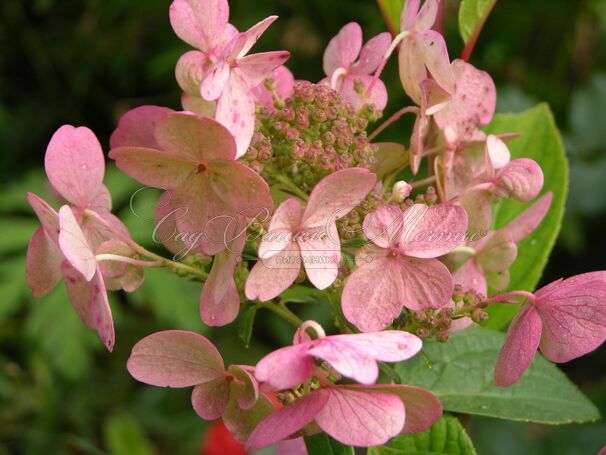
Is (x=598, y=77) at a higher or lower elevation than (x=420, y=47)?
lower

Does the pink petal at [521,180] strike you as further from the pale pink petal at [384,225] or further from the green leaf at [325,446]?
the green leaf at [325,446]

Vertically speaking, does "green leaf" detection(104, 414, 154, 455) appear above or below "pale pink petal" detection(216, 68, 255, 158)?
below

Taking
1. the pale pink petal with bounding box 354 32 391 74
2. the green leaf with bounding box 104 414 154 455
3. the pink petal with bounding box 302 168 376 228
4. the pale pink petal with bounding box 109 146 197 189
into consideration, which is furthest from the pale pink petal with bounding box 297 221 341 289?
the green leaf with bounding box 104 414 154 455

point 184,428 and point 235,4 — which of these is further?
point 235,4

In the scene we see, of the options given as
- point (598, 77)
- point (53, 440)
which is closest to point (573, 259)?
point (598, 77)

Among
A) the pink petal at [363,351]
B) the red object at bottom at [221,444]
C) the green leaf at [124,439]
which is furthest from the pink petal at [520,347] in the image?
the green leaf at [124,439]

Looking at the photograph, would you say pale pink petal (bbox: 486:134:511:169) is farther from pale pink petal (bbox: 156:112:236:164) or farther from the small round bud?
pale pink petal (bbox: 156:112:236:164)

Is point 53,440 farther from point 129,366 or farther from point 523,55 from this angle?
point 523,55
